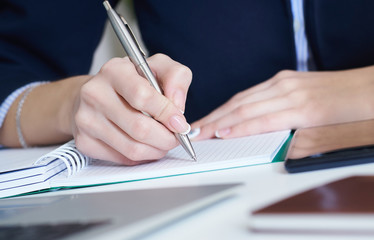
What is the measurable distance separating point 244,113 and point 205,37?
1.13 ft

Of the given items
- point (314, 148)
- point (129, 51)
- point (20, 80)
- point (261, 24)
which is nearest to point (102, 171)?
point (129, 51)

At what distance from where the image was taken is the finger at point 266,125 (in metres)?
0.65

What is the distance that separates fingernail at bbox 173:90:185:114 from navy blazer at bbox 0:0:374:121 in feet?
1.51

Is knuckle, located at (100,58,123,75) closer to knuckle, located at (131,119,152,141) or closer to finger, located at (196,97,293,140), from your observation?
knuckle, located at (131,119,152,141)

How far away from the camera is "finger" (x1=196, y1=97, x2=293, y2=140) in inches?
26.5

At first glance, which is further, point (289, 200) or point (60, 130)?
point (60, 130)

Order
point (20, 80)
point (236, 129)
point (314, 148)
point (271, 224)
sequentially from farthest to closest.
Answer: point (20, 80) < point (236, 129) < point (314, 148) < point (271, 224)

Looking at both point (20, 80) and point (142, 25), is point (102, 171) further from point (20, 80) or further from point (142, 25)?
point (142, 25)

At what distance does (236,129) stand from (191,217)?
14.2 inches

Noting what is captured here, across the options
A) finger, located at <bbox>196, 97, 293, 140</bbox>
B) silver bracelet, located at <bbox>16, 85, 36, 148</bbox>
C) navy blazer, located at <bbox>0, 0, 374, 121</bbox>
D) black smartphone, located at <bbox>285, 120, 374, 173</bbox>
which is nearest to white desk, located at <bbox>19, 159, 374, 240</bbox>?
black smartphone, located at <bbox>285, 120, 374, 173</bbox>

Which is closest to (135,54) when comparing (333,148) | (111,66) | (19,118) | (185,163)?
(111,66)

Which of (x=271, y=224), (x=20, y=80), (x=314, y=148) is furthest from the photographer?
(x=20, y=80)

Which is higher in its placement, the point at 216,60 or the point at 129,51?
the point at 129,51

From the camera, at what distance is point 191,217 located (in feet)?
1.00
